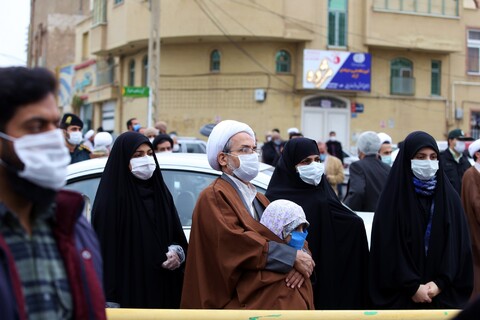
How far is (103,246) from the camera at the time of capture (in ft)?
15.3

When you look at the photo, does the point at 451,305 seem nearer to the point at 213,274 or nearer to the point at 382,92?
the point at 213,274

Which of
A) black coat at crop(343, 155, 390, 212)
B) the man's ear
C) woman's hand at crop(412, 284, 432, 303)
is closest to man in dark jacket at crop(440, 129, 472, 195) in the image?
black coat at crop(343, 155, 390, 212)

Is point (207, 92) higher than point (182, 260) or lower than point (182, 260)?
higher

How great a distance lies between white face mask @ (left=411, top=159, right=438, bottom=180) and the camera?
4930mm

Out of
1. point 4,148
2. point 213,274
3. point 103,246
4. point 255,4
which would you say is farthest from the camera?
point 255,4

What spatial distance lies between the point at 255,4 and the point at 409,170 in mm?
26044

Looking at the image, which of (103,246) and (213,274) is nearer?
(213,274)

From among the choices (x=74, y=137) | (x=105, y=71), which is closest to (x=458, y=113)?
(x=105, y=71)

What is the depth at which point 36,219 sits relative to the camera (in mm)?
2346

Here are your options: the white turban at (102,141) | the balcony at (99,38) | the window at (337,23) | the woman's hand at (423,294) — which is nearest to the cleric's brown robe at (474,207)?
the woman's hand at (423,294)

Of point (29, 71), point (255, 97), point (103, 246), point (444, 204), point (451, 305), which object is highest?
point (255, 97)

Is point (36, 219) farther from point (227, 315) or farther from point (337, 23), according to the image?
point (337, 23)

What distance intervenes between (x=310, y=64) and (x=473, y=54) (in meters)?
8.73

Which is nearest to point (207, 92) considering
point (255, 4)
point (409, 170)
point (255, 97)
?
point (255, 97)
